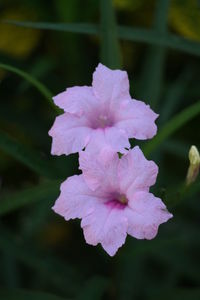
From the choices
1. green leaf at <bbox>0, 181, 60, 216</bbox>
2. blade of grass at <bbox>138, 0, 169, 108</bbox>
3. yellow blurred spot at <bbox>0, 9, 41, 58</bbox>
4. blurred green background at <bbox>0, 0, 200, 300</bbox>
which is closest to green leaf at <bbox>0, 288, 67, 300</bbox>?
blurred green background at <bbox>0, 0, 200, 300</bbox>

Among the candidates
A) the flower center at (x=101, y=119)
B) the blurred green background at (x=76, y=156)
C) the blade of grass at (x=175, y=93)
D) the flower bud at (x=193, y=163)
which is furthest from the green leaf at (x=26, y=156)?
the blade of grass at (x=175, y=93)

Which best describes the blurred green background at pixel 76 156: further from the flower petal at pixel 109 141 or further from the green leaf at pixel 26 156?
the flower petal at pixel 109 141

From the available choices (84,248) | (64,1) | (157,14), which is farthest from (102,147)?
(84,248)

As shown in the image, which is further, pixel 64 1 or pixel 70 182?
pixel 64 1

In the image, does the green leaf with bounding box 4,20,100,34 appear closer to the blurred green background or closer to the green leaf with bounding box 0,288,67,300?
the blurred green background

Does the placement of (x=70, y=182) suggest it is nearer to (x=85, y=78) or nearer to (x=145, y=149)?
(x=145, y=149)
